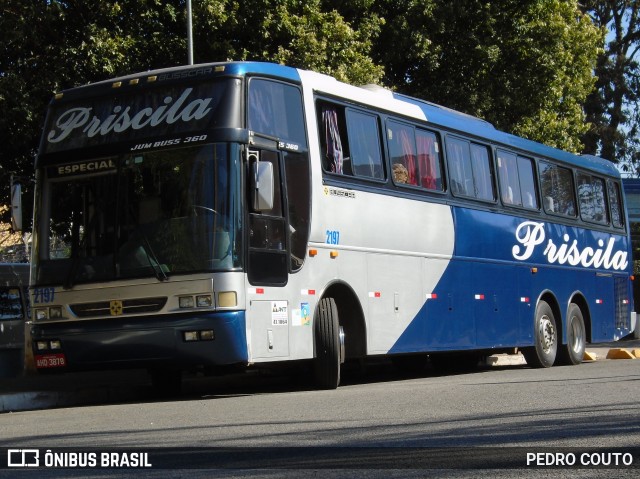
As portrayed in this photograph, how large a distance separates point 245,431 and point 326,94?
6076mm

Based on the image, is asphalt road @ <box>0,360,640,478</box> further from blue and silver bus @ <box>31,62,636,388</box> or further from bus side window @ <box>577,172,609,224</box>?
→ bus side window @ <box>577,172,609,224</box>

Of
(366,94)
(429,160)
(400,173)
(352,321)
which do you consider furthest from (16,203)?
(429,160)

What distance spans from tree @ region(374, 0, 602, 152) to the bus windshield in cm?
1353

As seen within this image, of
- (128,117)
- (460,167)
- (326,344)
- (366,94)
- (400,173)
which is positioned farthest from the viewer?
(460,167)

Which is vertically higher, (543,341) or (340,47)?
(340,47)

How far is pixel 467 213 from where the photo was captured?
16.5 metres

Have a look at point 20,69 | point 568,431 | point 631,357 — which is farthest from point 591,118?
point 568,431

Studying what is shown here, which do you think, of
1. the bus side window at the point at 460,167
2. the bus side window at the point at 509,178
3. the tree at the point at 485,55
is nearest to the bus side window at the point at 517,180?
the bus side window at the point at 509,178

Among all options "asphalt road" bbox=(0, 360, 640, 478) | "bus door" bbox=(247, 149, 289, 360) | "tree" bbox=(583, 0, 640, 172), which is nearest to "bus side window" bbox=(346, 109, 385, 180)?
"bus door" bbox=(247, 149, 289, 360)

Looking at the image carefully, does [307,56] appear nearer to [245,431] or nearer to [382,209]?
[382,209]

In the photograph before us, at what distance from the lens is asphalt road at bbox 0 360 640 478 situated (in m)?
6.62

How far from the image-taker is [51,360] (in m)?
12.2

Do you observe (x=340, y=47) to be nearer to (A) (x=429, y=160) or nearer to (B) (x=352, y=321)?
(A) (x=429, y=160)

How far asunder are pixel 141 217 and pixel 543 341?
9591 mm
